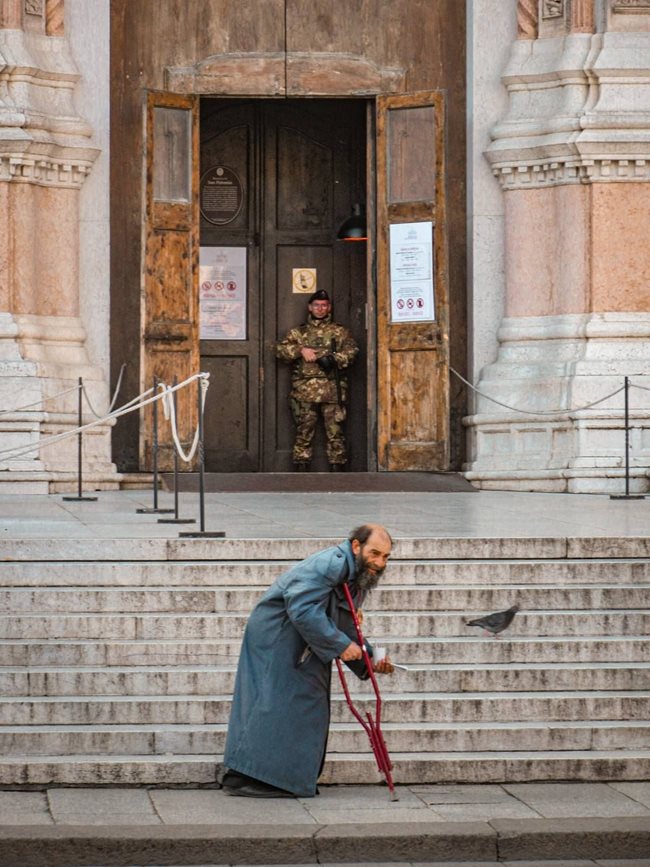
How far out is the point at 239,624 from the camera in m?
10.4

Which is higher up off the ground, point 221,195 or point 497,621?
point 221,195

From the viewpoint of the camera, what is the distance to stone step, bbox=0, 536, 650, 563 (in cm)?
1120

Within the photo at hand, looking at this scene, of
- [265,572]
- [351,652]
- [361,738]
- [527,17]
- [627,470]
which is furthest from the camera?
[527,17]

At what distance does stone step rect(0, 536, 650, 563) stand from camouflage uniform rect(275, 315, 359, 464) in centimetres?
886

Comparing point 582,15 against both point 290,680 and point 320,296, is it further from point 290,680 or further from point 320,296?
point 290,680

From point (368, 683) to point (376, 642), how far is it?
0.30m

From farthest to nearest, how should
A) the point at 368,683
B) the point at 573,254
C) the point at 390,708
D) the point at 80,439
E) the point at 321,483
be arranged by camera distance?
1. the point at 573,254
2. the point at 321,483
3. the point at 80,439
4. the point at 368,683
5. the point at 390,708

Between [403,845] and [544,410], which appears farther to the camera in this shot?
[544,410]

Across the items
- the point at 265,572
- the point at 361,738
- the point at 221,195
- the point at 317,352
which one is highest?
the point at 221,195

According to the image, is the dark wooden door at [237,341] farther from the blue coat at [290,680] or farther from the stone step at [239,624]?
the blue coat at [290,680]

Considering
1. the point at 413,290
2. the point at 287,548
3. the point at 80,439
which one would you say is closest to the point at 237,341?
the point at 413,290

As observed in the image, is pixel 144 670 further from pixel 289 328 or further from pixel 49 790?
pixel 289 328

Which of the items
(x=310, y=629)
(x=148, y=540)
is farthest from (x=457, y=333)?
(x=310, y=629)

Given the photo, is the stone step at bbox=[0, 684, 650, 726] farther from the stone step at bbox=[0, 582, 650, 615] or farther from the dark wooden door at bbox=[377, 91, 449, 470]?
the dark wooden door at bbox=[377, 91, 449, 470]
